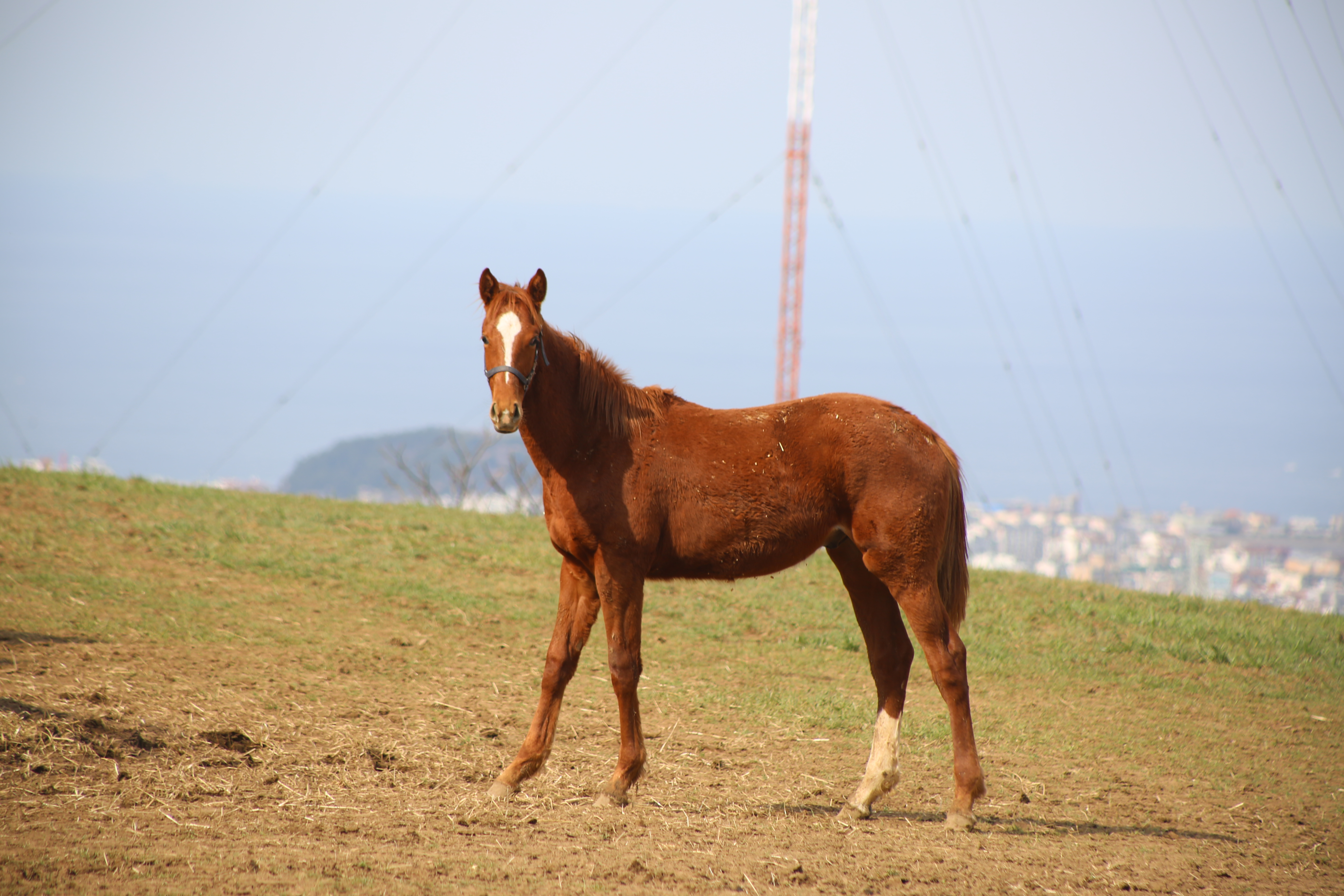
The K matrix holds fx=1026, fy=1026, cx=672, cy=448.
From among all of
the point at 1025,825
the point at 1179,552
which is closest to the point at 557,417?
the point at 1025,825

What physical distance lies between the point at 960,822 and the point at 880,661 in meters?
0.89

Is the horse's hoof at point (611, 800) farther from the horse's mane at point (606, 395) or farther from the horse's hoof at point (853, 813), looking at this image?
the horse's mane at point (606, 395)

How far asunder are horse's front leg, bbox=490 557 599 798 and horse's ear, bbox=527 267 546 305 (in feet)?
4.50

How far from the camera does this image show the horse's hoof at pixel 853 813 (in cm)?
520

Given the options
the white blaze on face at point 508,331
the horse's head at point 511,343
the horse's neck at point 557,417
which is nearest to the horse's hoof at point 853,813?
the horse's neck at point 557,417

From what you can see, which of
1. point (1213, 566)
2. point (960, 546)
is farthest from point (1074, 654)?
point (1213, 566)

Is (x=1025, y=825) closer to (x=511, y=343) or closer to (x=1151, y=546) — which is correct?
(x=511, y=343)

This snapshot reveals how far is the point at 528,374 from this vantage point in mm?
4961

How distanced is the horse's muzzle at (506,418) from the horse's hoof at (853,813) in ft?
8.40

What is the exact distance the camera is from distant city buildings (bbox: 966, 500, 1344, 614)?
13070 millimetres

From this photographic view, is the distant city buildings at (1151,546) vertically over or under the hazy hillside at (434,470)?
under

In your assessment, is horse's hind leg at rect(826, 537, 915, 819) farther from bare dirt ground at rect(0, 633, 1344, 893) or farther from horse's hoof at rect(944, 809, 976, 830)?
horse's hoof at rect(944, 809, 976, 830)

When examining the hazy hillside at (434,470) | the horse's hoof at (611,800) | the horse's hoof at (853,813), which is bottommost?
the horse's hoof at (853,813)

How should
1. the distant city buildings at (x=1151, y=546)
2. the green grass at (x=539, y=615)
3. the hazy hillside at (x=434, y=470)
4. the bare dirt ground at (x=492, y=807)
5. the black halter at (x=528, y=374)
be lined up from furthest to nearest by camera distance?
the hazy hillside at (x=434, y=470) < the distant city buildings at (x=1151, y=546) < the green grass at (x=539, y=615) < the black halter at (x=528, y=374) < the bare dirt ground at (x=492, y=807)
